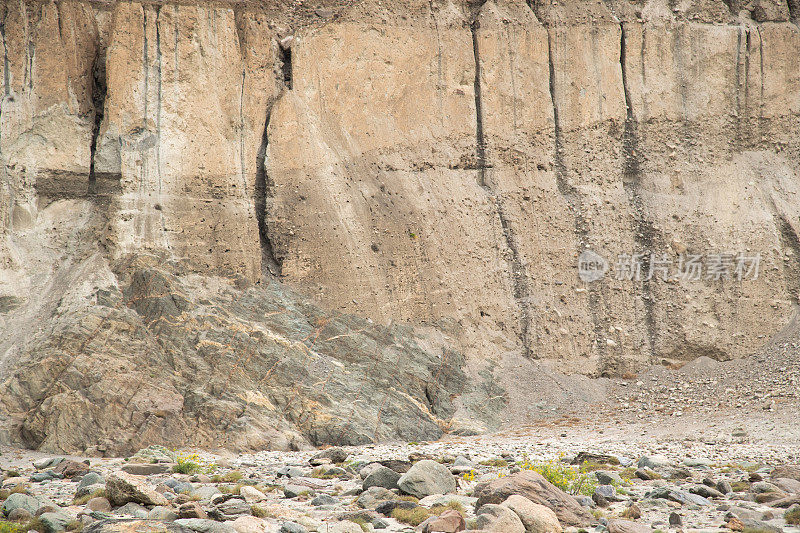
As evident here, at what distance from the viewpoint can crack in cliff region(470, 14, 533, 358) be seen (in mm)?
23125

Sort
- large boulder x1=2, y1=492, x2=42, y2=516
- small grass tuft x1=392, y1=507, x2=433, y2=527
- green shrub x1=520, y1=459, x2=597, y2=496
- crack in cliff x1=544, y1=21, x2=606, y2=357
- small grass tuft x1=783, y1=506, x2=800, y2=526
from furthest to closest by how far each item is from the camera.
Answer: crack in cliff x1=544, y1=21, x2=606, y2=357 < green shrub x1=520, y1=459, x2=597, y2=496 < large boulder x1=2, y1=492, x2=42, y2=516 < small grass tuft x1=392, y1=507, x2=433, y2=527 < small grass tuft x1=783, y1=506, x2=800, y2=526

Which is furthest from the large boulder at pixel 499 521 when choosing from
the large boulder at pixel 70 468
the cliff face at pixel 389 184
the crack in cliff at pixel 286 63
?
the crack in cliff at pixel 286 63

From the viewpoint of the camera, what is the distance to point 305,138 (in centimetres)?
2214

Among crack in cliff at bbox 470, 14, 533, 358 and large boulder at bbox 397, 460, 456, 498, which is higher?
crack in cliff at bbox 470, 14, 533, 358

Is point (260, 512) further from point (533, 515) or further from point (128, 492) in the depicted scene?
point (533, 515)

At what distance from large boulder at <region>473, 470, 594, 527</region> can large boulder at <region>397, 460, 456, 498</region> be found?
0.97 meters

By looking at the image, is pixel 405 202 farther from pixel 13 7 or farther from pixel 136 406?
pixel 13 7

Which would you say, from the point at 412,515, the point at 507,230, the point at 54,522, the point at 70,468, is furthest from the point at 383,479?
the point at 507,230

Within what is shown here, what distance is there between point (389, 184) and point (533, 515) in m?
14.8

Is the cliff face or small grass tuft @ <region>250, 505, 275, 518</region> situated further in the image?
the cliff face

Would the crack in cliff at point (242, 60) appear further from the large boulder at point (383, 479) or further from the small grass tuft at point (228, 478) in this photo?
the large boulder at point (383, 479)

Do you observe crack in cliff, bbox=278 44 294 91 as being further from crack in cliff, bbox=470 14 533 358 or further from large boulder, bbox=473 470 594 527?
large boulder, bbox=473 470 594 527

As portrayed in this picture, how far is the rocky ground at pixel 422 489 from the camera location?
9.26 meters

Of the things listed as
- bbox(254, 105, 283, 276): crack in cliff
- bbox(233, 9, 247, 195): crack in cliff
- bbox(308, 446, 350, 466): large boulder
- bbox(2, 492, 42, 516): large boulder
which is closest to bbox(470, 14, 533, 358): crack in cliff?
bbox(254, 105, 283, 276): crack in cliff
